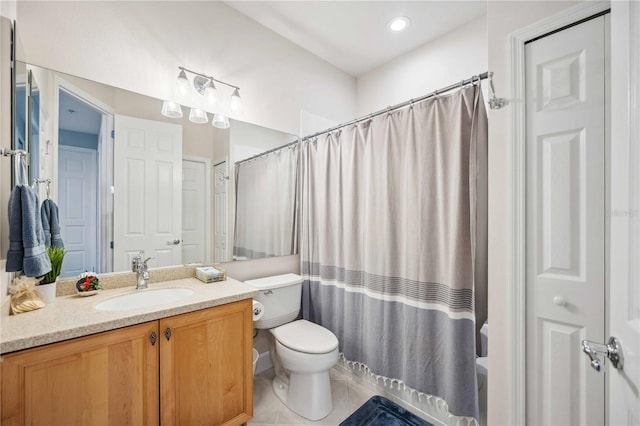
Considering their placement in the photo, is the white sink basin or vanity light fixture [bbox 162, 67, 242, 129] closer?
the white sink basin

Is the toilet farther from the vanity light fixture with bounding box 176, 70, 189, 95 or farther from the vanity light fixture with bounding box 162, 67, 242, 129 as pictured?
the vanity light fixture with bounding box 176, 70, 189, 95

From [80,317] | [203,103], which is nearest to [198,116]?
[203,103]

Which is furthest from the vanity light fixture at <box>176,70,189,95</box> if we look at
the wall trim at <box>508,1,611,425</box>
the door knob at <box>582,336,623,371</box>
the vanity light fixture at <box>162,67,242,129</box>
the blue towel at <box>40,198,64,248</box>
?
the door knob at <box>582,336,623,371</box>

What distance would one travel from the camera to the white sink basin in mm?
1348

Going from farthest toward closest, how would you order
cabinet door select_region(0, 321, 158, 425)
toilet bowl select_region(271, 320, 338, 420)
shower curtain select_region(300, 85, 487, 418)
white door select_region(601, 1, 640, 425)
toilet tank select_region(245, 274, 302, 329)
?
toilet tank select_region(245, 274, 302, 329)
toilet bowl select_region(271, 320, 338, 420)
shower curtain select_region(300, 85, 487, 418)
cabinet door select_region(0, 321, 158, 425)
white door select_region(601, 1, 640, 425)

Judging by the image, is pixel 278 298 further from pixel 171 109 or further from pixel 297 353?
pixel 171 109

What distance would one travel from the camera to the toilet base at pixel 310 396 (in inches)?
65.0

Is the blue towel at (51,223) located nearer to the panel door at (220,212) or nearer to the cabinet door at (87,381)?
the cabinet door at (87,381)

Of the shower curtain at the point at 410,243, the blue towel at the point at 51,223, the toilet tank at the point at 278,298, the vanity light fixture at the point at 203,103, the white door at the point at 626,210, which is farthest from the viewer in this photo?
the toilet tank at the point at 278,298

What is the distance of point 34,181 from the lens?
1.25 m

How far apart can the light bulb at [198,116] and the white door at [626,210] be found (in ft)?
6.41

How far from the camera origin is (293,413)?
66.9 inches

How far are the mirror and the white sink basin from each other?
21 cm

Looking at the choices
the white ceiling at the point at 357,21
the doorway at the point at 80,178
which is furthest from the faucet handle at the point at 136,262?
the white ceiling at the point at 357,21
